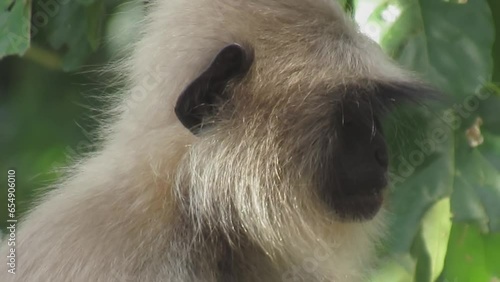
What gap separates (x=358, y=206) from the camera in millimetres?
3182

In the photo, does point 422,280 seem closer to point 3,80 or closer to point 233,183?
point 233,183

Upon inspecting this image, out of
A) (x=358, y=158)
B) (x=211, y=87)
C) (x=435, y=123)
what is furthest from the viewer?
(x=435, y=123)

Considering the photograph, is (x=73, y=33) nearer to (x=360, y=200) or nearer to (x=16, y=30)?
(x=16, y=30)

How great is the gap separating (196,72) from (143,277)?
56 cm

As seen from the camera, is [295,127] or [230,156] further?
[295,127]

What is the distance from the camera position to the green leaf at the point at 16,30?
3.39m

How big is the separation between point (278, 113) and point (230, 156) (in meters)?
0.19

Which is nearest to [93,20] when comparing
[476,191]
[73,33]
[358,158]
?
[73,33]

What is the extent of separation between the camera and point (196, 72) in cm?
294

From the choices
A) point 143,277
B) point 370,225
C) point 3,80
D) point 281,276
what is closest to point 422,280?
point 370,225

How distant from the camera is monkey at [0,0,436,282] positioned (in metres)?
2.93

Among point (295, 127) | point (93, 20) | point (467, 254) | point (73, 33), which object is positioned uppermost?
point (295, 127)

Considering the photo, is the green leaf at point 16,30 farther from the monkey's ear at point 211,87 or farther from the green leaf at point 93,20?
the monkey's ear at point 211,87

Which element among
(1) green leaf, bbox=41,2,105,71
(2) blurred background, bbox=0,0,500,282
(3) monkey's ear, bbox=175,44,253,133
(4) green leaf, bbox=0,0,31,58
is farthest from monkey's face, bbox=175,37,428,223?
(1) green leaf, bbox=41,2,105,71
